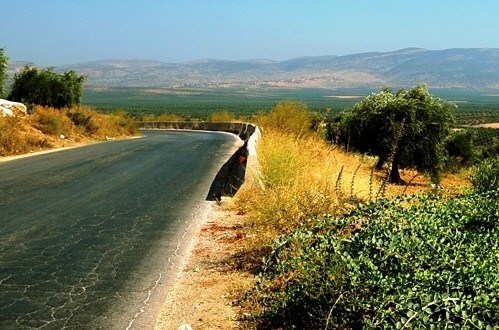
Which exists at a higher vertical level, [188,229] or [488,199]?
[488,199]

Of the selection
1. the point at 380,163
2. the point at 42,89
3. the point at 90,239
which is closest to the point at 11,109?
the point at 42,89

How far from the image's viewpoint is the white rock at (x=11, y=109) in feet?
77.9

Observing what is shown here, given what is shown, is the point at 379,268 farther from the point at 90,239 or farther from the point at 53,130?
the point at 53,130

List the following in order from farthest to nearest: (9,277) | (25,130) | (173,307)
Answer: (25,130) < (9,277) < (173,307)

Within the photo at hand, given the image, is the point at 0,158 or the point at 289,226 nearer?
the point at 289,226

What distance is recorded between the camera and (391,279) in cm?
430

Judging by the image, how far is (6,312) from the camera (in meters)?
5.19

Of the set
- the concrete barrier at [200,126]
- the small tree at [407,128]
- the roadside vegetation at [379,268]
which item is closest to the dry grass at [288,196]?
the roadside vegetation at [379,268]

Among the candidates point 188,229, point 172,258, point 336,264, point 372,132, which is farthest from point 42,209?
point 372,132

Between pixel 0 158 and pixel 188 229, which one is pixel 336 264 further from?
pixel 0 158

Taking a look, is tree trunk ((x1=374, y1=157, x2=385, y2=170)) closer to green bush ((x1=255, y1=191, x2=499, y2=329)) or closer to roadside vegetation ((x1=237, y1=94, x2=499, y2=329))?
roadside vegetation ((x1=237, y1=94, x2=499, y2=329))

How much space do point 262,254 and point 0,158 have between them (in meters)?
14.1

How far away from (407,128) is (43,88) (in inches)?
866

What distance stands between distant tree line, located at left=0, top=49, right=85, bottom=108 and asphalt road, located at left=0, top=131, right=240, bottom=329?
61.5 feet
